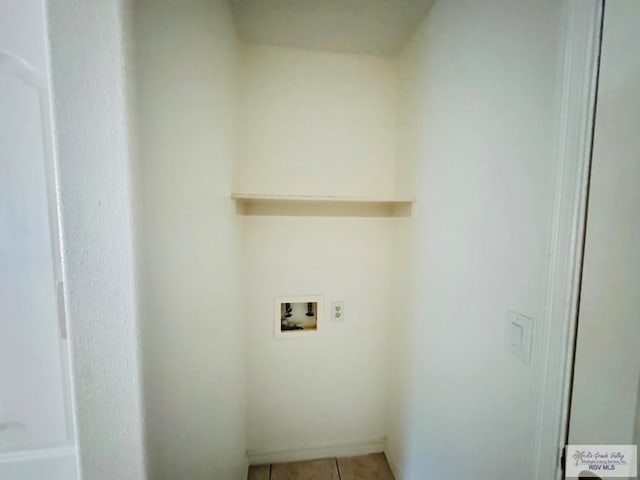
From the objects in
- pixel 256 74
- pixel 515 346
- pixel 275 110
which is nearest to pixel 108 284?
pixel 515 346

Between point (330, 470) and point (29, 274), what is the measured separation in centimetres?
186

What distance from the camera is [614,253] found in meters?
0.48

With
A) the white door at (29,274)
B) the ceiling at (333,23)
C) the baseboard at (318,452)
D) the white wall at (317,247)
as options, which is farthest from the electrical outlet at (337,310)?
the ceiling at (333,23)

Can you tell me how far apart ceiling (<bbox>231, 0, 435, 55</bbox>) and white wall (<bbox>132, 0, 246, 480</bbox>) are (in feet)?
0.58

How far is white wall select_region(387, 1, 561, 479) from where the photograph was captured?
65 centimetres

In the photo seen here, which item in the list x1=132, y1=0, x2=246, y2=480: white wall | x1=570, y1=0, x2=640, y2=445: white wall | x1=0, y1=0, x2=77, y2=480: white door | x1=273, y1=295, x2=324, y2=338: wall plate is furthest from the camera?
x1=273, y1=295, x2=324, y2=338: wall plate

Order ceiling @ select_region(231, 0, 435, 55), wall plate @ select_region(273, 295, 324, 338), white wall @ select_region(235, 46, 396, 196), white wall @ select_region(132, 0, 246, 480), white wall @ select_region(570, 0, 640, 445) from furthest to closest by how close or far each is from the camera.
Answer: wall plate @ select_region(273, 295, 324, 338) → white wall @ select_region(235, 46, 396, 196) → ceiling @ select_region(231, 0, 435, 55) → white wall @ select_region(132, 0, 246, 480) → white wall @ select_region(570, 0, 640, 445)

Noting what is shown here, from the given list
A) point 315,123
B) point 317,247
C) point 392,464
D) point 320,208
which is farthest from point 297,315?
point 315,123

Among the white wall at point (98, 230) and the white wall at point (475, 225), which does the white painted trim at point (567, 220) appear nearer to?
the white wall at point (475, 225)

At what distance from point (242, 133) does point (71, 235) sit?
111 centimetres

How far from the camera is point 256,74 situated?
1.41 meters

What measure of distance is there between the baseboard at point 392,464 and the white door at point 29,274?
1.57 m

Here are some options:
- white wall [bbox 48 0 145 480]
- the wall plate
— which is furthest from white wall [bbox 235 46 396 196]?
white wall [bbox 48 0 145 480]

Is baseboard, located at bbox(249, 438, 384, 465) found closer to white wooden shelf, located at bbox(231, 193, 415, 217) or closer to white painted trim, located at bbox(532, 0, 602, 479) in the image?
white painted trim, located at bbox(532, 0, 602, 479)
